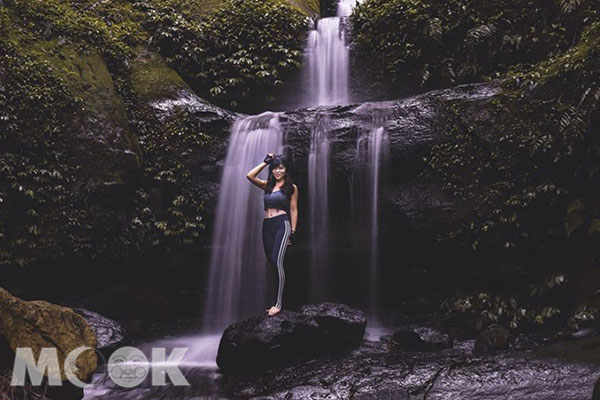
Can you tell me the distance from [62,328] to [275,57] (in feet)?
23.8

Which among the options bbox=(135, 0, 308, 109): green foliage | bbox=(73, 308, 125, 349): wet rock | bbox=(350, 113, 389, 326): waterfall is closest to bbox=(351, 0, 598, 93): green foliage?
bbox=(135, 0, 308, 109): green foliage

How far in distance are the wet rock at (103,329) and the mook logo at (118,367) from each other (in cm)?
18

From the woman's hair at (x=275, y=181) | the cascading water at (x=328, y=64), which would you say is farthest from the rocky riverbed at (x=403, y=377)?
the cascading water at (x=328, y=64)

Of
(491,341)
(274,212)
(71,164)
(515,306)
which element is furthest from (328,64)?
(491,341)

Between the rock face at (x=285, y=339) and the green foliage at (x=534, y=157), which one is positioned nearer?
the rock face at (x=285, y=339)

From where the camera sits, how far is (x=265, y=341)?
5082 millimetres

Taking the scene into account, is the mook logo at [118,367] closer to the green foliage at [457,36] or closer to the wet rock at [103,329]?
the wet rock at [103,329]

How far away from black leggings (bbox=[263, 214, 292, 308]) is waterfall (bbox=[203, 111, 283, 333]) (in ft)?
4.01

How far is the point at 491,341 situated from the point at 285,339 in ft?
7.88

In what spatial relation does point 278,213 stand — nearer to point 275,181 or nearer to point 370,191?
point 275,181

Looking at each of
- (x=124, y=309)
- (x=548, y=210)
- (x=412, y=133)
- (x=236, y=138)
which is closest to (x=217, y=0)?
(x=236, y=138)

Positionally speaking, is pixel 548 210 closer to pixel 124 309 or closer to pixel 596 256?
pixel 596 256

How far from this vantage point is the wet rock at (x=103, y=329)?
602 centimetres

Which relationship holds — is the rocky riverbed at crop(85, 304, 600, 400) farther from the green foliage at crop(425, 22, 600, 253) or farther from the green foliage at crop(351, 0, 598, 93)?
the green foliage at crop(351, 0, 598, 93)
